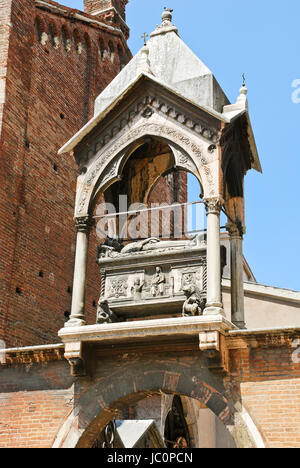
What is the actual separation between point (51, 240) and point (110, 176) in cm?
354

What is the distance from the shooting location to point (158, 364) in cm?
931

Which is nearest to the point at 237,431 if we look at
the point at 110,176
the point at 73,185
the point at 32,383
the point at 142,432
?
the point at 32,383

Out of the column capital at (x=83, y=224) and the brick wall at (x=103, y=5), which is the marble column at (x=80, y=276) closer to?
the column capital at (x=83, y=224)

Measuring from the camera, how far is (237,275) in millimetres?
10477

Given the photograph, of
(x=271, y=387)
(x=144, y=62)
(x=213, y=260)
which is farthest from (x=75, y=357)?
(x=144, y=62)

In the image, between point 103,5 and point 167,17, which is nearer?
point 167,17

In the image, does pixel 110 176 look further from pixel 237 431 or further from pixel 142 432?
pixel 142 432

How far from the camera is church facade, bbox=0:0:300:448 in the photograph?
8.82 metres

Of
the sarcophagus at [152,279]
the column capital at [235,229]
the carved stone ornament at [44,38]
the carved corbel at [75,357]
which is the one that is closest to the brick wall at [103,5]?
the carved stone ornament at [44,38]

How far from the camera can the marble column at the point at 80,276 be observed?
9.57 m

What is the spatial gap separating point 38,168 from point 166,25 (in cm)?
384

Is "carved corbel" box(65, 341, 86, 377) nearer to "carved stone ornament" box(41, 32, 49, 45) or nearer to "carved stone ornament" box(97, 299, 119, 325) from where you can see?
"carved stone ornament" box(97, 299, 119, 325)

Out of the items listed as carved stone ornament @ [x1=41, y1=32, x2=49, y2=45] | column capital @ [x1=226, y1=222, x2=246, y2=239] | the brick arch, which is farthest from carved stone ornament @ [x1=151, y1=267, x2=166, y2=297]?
carved stone ornament @ [x1=41, y1=32, x2=49, y2=45]

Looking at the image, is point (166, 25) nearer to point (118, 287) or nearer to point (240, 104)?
point (240, 104)
